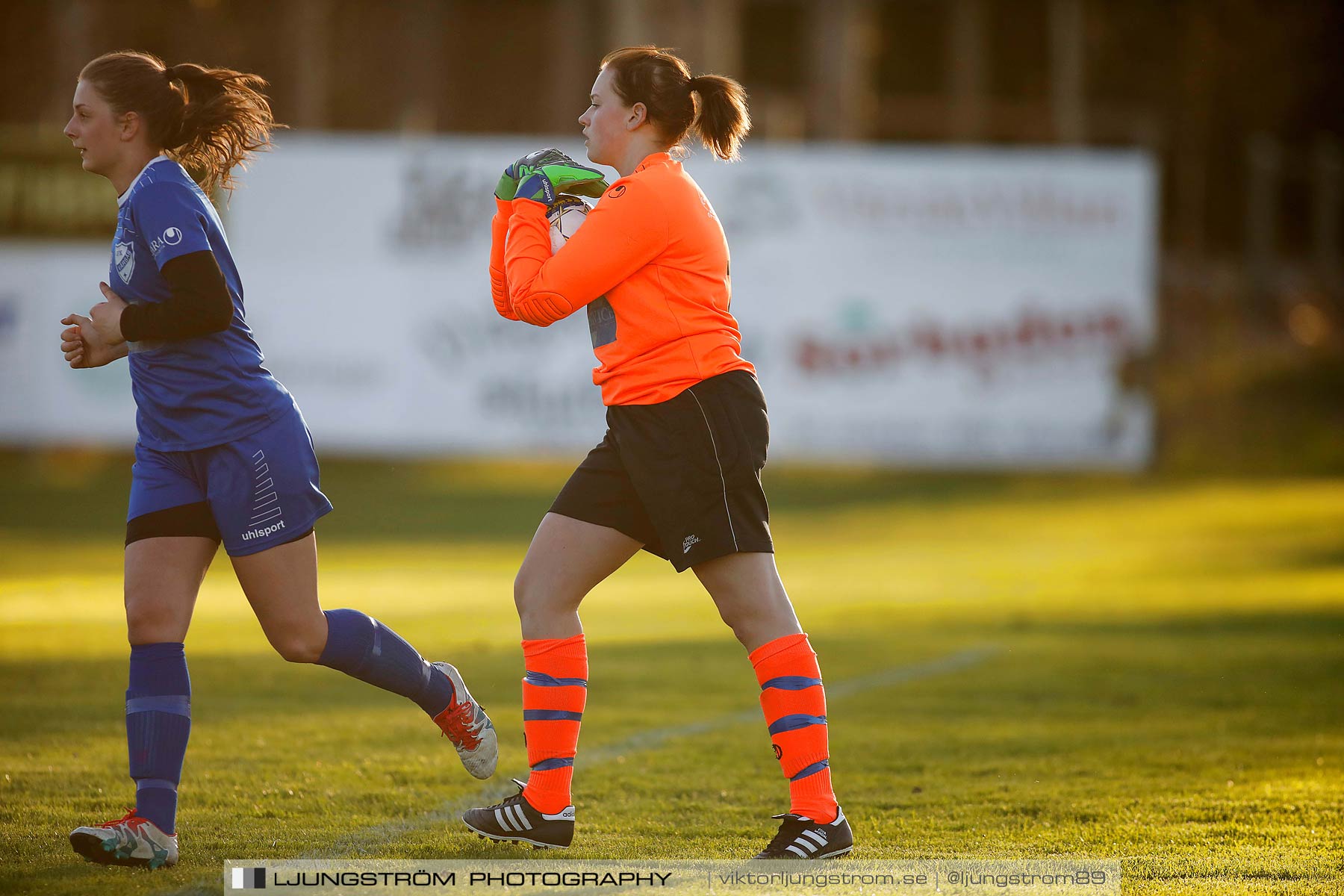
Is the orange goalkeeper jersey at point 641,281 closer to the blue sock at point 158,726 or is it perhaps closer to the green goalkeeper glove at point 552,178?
the green goalkeeper glove at point 552,178

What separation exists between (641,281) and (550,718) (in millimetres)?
1212

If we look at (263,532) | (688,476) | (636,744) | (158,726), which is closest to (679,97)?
(688,476)

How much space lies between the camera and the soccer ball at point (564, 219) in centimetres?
462

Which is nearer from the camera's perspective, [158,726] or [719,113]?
[158,726]

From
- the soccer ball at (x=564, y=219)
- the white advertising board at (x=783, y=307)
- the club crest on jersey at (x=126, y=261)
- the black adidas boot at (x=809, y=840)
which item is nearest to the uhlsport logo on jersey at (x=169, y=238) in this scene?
the club crest on jersey at (x=126, y=261)

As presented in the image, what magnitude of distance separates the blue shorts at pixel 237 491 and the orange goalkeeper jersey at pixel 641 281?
718 mm

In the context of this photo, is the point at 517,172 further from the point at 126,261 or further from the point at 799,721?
the point at 799,721

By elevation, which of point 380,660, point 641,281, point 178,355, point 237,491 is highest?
point 641,281

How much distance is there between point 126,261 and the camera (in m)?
4.48

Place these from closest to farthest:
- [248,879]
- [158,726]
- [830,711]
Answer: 1. [248,879]
2. [158,726]
3. [830,711]

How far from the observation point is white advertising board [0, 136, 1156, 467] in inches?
814

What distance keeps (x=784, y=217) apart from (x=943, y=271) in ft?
6.97

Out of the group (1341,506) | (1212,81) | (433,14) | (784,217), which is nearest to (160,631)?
(1341,506)

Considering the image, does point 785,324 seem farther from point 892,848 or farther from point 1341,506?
point 892,848
